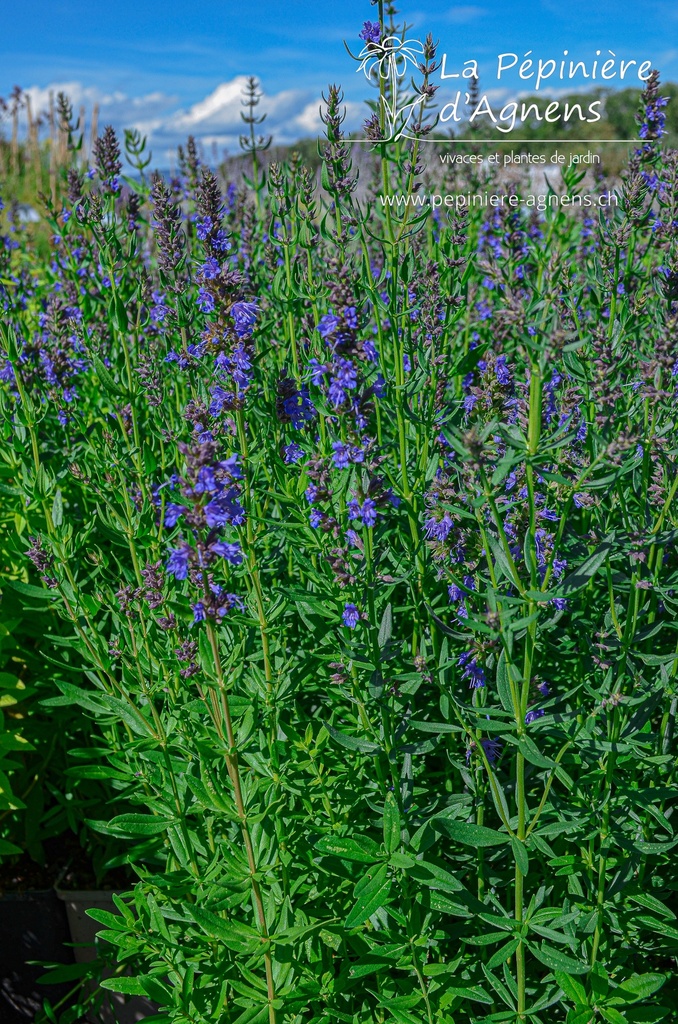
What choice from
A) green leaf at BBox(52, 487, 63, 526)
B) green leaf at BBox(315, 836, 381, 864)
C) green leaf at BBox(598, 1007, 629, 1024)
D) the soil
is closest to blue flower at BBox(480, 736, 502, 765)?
green leaf at BBox(315, 836, 381, 864)

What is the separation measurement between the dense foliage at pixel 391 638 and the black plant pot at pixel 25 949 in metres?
0.60

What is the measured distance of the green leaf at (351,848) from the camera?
2.16 m

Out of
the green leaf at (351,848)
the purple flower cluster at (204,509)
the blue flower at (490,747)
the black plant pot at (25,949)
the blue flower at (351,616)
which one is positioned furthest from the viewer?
the black plant pot at (25,949)

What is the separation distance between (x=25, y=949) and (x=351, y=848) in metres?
2.09

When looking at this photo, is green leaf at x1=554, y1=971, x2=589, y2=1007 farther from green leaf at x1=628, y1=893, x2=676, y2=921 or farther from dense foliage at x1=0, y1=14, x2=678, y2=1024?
green leaf at x1=628, y1=893, x2=676, y2=921

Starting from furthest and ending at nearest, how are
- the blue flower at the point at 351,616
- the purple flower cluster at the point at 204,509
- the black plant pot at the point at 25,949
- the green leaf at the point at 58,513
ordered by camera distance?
the black plant pot at the point at 25,949
the green leaf at the point at 58,513
the blue flower at the point at 351,616
the purple flower cluster at the point at 204,509

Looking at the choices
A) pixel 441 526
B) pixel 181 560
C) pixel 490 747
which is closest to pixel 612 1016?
pixel 490 747

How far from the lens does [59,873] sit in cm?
365

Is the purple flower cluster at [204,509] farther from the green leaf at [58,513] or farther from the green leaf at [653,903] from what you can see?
the green leaf at [653,903]

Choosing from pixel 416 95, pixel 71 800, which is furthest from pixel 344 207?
pixel 71 800

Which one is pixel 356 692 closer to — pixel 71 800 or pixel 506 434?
pixel 506 434

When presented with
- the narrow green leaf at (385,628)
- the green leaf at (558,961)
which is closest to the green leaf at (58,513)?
the narrow green leaf at (385,628)

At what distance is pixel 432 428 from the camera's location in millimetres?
2598

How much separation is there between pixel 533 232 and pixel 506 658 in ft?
13.7
